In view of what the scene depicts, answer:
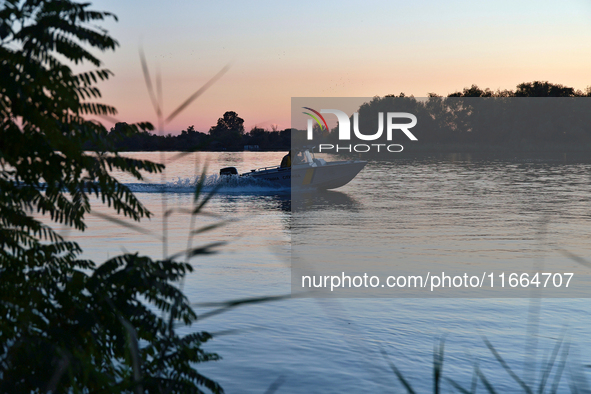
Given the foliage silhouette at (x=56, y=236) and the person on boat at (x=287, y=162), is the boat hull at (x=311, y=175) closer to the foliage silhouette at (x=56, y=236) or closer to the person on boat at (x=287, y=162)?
the person on boat at (x=287, y=162)

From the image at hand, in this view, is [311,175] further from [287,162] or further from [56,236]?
[56,236]

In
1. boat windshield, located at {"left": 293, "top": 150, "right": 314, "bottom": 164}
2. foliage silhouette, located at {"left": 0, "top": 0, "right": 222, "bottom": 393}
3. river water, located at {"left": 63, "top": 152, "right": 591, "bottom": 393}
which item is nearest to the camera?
foliage silhouette, located at {"left": 0, "top": 0, "right": 222, "bottom": 393}

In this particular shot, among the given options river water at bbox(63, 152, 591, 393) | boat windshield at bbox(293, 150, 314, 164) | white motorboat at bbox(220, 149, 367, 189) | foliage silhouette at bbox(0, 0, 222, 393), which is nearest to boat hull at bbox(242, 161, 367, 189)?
white motorboat at bbox(220, 149, 367, 189)

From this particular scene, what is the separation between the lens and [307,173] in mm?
32469

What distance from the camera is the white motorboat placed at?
106 ft

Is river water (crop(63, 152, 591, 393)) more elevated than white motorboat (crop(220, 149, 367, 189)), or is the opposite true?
white motorboat (crop(220, 149, 367, 189))

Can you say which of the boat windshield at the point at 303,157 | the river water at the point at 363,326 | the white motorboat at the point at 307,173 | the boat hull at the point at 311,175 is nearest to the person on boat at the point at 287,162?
the white motorboat at the point at 307,173

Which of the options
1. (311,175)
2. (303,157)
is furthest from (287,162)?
(311,175)

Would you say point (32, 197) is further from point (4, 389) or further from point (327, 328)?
point (327, 328)

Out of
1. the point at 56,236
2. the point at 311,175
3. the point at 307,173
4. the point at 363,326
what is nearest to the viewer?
the point at 56,236

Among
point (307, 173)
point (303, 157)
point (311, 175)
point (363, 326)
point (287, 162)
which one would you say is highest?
point (303, 157)

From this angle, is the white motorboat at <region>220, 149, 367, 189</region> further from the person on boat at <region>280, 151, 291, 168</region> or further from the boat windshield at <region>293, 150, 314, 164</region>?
the person on boat at <region>280, 151, 291, 168</region>

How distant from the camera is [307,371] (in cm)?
580

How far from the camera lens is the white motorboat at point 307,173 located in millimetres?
32375
